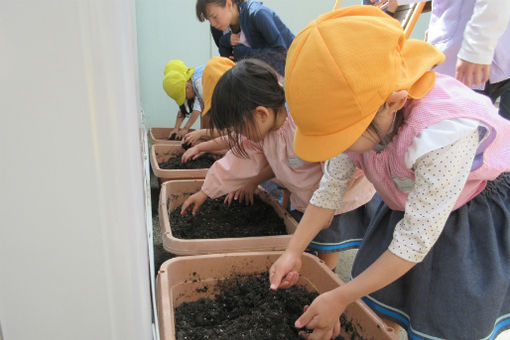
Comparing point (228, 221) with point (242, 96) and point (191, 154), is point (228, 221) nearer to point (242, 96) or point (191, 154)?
point (242, 96)

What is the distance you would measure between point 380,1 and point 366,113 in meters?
1.14

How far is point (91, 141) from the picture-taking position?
223 millimetres

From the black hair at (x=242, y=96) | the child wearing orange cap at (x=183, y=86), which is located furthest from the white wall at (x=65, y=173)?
the child wearing orange cap at (x=183, y=86)

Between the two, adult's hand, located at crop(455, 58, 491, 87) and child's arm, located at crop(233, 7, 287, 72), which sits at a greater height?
child's arm, located at crop(233, 7, 287, 72)

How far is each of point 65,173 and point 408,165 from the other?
1.97 feet

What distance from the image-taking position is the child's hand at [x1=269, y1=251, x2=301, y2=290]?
0.89m

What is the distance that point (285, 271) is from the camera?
907mm

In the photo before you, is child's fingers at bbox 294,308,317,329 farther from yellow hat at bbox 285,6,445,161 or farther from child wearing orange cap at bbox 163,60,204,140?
child wearing orange cap at bbox 163,60,204,140

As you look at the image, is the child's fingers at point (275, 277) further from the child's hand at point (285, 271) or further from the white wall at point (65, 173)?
the white wall at point (65, 173)

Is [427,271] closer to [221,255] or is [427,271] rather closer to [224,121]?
[221,255]

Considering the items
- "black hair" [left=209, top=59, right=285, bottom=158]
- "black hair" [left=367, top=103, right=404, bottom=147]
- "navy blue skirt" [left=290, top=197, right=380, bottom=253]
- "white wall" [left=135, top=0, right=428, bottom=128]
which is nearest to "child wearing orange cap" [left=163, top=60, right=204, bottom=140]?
"white wall" [left=135, top=0, right=428, bottom=128]

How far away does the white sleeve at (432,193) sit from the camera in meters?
0.61

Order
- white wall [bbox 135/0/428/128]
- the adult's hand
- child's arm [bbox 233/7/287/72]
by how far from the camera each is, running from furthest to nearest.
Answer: white wall [bbox 135/0/428/128] < child's arm [bbox 233/7/287/72] < the adult's hand

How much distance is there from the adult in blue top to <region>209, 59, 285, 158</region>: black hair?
0.70m
